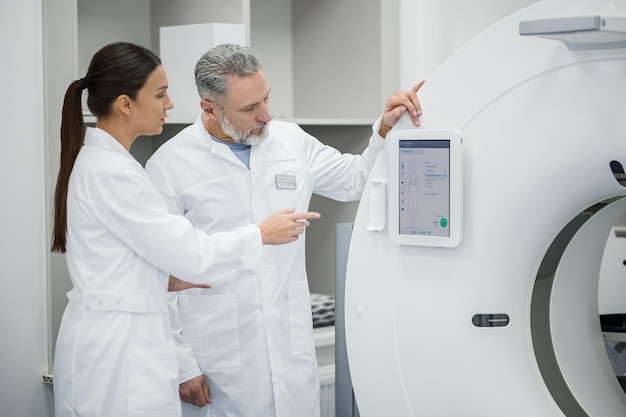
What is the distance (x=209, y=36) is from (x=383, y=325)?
1.15 m

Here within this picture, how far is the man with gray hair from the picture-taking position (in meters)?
1.91

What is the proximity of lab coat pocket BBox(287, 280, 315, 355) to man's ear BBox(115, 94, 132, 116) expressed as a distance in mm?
584

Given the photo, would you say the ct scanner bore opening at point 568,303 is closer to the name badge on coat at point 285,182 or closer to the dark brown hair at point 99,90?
the name badge on coat at point 285,182

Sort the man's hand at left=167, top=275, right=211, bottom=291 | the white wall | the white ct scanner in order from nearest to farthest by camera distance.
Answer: the white ct scanner, the man's hand at left=167, top=275, right=211, bottom=291, the white wall

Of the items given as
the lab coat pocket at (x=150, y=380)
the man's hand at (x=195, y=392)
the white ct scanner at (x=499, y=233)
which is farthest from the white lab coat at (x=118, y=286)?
the white ct scanner at (x=499, y=233)

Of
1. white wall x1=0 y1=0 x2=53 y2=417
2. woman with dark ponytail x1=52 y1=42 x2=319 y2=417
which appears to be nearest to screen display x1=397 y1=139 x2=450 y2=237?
woman with dark ponytail x1=52 y1=42 x2=319 y2=417

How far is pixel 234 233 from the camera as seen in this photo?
167 cm

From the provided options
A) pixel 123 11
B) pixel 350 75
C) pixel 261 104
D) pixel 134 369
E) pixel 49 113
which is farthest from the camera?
pixel 350 75

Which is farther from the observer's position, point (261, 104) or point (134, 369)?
point (261, 104)

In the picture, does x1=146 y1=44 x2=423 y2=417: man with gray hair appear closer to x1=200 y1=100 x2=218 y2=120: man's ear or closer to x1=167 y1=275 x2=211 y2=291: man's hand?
x1=200 y1=100 x2=218 y2=120: man's ear

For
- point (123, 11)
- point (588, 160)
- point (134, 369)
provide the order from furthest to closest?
point (123, 11), point (134, 369), point (588, 160)

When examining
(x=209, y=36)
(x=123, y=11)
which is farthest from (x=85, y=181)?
(x=123, y=11)

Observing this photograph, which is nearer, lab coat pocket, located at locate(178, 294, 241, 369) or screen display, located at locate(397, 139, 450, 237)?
screen display, located at locate(397, 139, 450, 237)

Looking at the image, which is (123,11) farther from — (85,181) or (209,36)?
(85,181)
